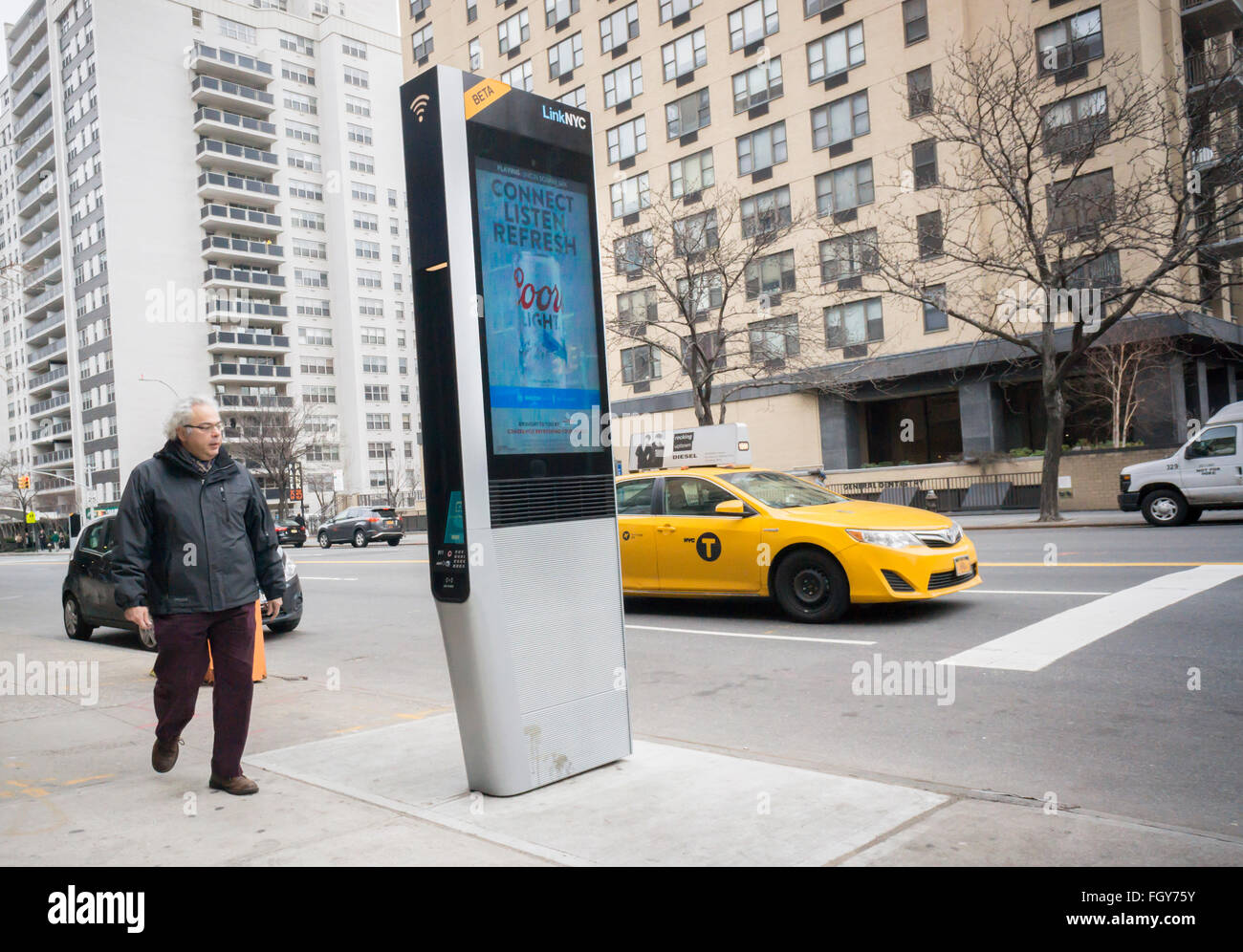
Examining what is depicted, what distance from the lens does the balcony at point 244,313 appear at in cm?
7750

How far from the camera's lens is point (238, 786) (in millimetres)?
4816

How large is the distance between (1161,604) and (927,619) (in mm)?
2084

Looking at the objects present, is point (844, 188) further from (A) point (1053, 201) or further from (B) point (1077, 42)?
(A) point (1053, 201)

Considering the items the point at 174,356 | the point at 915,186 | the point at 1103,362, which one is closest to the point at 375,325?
the point at 174,356

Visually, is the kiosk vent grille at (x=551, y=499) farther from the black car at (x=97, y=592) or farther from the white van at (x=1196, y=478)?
the white van at (x=1196, y=478)

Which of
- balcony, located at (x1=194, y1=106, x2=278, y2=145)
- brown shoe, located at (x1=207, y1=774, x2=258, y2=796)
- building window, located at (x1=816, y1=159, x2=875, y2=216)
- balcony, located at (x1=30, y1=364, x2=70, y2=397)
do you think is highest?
balcony, located at (x1=194, y1=106, x2=278, y2=145)

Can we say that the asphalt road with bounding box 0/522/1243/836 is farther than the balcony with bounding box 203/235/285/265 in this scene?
No

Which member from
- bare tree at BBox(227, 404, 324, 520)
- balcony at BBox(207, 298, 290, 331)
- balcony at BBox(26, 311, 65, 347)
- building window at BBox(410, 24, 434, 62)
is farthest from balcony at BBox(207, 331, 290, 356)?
building window at BBox(410, 24, 434, 62)

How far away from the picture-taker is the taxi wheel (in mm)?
9406

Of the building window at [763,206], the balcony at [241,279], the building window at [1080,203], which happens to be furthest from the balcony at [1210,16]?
the balcony at [241,279]

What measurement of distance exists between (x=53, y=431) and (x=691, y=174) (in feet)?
226

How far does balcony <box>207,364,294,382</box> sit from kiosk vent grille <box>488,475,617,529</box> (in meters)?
77.3

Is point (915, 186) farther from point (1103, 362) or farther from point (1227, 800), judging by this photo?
point (1227, 800)

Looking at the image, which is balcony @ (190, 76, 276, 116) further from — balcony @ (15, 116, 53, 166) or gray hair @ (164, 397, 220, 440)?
gray hair @ (164, 397, 220, 440)
